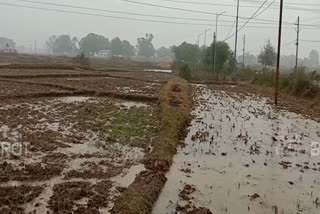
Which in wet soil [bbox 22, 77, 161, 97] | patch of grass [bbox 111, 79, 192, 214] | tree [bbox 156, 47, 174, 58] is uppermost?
tree [bbox 156, 47, 174, 58]

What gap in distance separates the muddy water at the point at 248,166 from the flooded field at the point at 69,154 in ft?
3.40

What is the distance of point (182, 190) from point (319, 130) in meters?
7.76

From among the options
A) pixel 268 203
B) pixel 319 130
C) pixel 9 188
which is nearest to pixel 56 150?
pixel 9 188

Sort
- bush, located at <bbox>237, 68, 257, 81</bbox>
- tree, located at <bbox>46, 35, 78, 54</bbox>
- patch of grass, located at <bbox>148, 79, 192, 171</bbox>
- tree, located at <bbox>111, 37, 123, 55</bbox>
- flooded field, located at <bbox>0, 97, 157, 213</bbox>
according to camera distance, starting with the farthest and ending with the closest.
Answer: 1. tree, located at <bbox>46, 35, 78, 54</bbox>
2. tree, located at <bbox>111, 37, 123, 55</bbox>
3. bush, located at <bbox>237, 68, 257, 81</bbox>
4. patch of grass, located at <bbox>148, 79, 192, 171</bbox>
5. flooded field, located at <bbox>0, 97, 157, 213</bbox>

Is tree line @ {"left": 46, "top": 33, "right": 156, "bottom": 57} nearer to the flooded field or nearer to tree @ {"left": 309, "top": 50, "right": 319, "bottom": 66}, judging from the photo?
tree @ {"left": 309, "top": 50, "right": 319, "bottom": 66}

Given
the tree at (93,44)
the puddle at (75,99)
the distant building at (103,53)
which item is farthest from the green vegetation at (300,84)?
the distant building at (103,53)

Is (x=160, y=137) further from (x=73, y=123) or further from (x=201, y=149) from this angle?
(x=73, y=123)

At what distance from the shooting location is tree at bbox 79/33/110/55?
131613mm

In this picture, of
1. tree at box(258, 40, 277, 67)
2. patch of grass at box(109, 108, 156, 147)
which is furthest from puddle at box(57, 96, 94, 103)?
tree at box(258, 40, 277, 67)

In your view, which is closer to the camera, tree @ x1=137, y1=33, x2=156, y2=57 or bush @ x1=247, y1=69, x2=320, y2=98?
bush @ x1=247, y1=69, x2=320, y2=98

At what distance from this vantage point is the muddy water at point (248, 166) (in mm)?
6344

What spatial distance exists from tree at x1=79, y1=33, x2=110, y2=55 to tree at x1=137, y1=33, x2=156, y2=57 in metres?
12.4

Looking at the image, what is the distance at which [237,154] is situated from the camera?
30.7 ft

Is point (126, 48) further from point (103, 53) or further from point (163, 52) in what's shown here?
point (163, 52)
